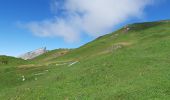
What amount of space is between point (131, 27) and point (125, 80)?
76.2 meters

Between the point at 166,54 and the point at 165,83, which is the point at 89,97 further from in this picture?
the point at 166,54

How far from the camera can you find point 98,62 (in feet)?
176

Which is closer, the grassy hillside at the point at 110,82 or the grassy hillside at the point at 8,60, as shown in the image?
the grassy hillside at the point at 110,82

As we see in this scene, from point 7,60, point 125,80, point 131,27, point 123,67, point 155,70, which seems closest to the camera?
Answer: point 125,80

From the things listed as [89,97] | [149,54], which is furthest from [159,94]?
[149,54]

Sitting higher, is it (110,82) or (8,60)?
(8,60)

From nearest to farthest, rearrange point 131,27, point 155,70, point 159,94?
point 159,94 → point 155,70 → point 131,27

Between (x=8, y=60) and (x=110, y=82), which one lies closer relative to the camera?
(x=110, y=82)

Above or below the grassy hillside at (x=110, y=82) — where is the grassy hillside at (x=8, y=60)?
above

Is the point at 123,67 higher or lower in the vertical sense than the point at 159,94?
higher

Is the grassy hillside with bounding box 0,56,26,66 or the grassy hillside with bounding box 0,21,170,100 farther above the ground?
the grassy hillside with bounding box 0,56,26,66

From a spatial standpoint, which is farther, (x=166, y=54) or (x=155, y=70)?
(x=166, y=54)

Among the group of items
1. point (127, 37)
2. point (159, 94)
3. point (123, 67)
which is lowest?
point (159, 94)

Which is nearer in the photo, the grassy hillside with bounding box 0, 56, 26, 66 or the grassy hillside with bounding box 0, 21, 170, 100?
the grassy hillside with bounding box 0, 21, 170, 100
